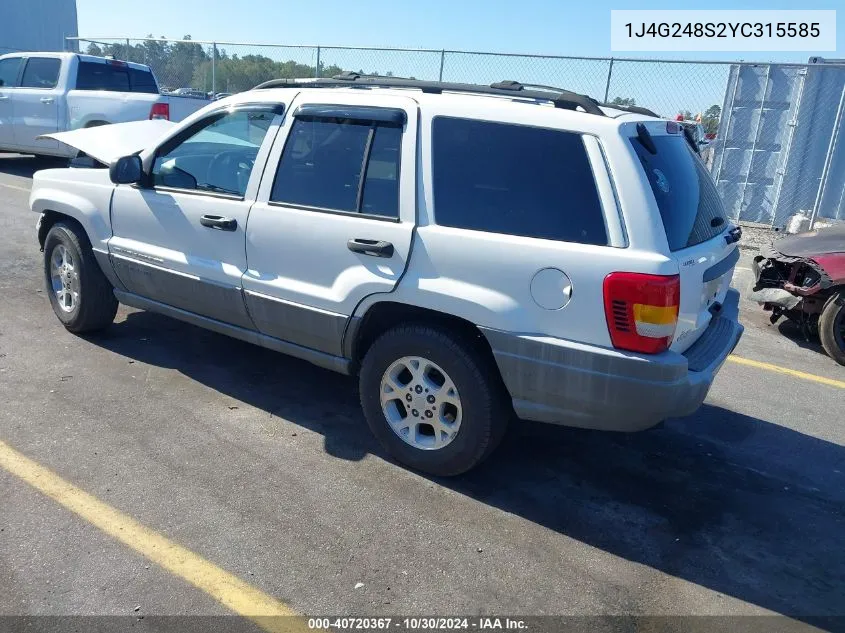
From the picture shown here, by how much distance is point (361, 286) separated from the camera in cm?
366

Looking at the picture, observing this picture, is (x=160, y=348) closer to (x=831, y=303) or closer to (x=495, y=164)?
(x=495, y=164)

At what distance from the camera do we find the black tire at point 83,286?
5059 mm

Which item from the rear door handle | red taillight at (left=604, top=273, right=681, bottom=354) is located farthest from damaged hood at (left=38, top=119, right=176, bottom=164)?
red taillight at (left=604, top=273, right=681, bottom=354)

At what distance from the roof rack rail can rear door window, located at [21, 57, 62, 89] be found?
9.82 metres

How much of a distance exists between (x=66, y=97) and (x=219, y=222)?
9.74 metres

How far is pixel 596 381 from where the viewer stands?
125 inches

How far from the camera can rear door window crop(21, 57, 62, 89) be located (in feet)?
40.2

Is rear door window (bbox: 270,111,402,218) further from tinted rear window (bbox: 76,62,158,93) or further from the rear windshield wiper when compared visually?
tinted rear window (bbox: 76,62,158,93)

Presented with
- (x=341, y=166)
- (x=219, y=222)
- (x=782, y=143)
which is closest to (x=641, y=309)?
(x=341, y=166)

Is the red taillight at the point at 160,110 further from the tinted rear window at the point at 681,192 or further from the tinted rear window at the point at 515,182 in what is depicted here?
the tinted rear window at the point at 681,192

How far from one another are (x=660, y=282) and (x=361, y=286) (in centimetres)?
149

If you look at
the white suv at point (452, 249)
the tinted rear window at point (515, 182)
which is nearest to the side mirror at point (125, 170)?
the white suv at point (452, 249)

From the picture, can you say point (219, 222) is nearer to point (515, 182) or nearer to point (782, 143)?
point (515, 182)

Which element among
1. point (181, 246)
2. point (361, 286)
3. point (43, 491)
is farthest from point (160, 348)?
point (361, 286)
